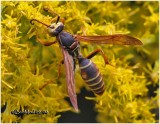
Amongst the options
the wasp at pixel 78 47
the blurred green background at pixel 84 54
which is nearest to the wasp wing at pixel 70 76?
the wasp at pixel 78 47

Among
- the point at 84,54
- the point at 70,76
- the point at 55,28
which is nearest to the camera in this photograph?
the point at 70,76

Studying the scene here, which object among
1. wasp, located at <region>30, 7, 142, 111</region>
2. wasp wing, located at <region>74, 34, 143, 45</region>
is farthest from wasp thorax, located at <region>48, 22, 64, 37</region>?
wasp wing, located at <region>74, 34, 143, 45</region>

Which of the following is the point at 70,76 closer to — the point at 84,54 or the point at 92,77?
the point at 92,77

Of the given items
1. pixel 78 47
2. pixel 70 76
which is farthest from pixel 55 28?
pixel 70 76

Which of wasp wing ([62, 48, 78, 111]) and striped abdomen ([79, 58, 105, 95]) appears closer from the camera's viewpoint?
wasp wing ([62, 48, 78, 111])

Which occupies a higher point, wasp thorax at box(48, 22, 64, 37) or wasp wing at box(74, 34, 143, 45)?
wasp thorax at box(48, 22, 64, 37)

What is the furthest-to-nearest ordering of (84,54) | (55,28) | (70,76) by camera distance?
(84,54) → (55,28) → (70,76)

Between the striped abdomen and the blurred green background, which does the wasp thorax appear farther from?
the striped abdomen
